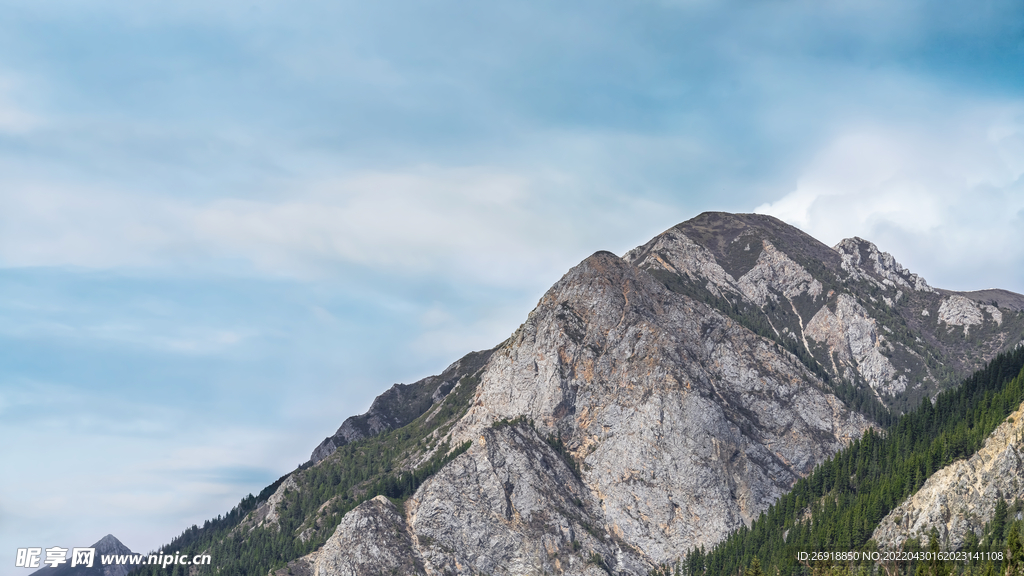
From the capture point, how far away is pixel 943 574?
195 m

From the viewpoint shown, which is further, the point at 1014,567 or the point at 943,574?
the point at 943,574

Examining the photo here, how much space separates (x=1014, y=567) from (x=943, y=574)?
23715mm

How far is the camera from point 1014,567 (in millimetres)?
172875
